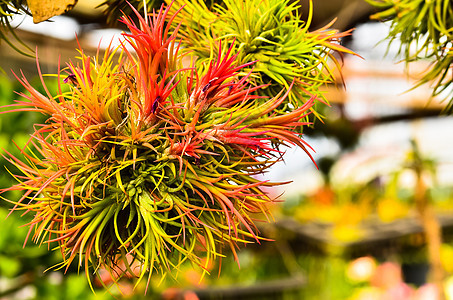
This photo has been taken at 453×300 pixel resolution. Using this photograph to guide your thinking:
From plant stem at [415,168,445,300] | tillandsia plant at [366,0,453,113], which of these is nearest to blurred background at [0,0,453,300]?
plant stem at [415,168,445,300]

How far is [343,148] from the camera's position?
1.23m

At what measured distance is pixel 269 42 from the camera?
16cm

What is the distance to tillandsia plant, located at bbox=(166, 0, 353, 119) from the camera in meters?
0.16

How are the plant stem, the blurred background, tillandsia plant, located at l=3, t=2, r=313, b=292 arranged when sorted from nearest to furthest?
tillandsia plant, located at l=3, t=2, r=313, b=292, the plant stem, the blurred background

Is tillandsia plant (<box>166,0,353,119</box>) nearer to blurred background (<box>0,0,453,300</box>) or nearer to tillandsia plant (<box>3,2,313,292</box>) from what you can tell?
tillandsia plant (<box>3,2,313,292</box>)

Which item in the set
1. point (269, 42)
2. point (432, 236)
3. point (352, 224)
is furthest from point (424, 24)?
point (352, 224)

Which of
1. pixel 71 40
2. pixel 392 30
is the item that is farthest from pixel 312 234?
pixel 392 30

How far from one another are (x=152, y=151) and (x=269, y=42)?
2.5 inches

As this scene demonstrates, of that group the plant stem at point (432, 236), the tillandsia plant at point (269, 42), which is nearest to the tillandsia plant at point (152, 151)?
the tillandsia plant at point (269, 42)

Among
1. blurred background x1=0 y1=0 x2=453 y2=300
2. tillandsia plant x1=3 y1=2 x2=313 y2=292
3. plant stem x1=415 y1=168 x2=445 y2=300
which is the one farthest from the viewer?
blurred background x1=0 y1=0 x2=453 y2=300

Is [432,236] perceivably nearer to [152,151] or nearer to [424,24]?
[424,24]

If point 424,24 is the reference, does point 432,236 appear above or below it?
below

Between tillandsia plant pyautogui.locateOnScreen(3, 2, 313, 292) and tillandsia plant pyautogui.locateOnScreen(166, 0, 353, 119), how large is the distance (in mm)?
26

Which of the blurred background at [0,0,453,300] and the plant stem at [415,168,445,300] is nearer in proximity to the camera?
the plant stem at [415,168,445,300]
